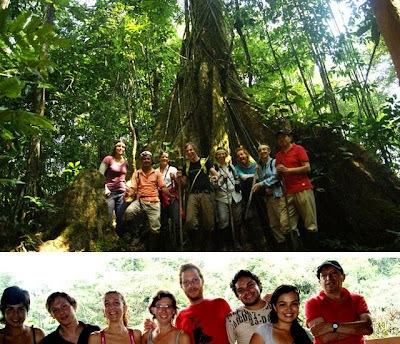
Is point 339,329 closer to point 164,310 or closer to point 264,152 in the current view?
point 164,310

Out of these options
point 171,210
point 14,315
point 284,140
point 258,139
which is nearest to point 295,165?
point 284,140

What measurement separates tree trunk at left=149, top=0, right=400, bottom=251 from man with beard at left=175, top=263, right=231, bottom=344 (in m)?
1.98

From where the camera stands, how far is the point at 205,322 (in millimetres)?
3043

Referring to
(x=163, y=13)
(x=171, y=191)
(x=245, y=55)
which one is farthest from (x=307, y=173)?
(x=163, y=13)

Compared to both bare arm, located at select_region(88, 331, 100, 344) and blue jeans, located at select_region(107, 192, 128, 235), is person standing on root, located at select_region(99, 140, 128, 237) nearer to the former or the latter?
blue jeans, located at select_region(107, 192, 128, 235)

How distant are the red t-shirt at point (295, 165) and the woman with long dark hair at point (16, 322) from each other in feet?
8.95

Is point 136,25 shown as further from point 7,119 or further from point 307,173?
point 7,119

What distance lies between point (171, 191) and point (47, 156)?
1.48m

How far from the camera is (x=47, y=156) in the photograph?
495 cm

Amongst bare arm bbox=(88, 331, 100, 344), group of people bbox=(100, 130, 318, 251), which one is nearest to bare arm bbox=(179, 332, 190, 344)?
bare arm bbox=(88, 331, 100, 344)

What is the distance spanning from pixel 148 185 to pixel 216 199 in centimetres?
72

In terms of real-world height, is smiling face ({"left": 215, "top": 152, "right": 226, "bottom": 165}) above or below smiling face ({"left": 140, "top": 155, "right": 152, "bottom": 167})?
below

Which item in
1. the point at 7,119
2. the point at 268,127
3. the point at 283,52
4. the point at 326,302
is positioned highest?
the point at 283,52

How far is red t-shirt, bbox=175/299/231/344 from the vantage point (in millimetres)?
3006
